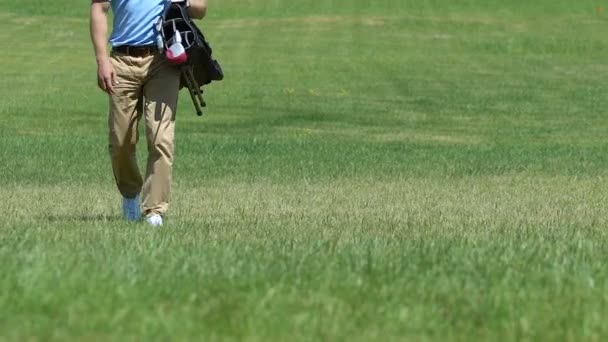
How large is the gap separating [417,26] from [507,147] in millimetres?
27209

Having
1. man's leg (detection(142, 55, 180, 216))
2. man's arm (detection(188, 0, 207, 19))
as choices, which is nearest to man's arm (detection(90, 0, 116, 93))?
man's leg (detection(142, 55, 180, 216))

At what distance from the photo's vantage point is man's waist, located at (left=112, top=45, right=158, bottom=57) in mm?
10109

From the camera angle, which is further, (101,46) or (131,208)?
(131,208)

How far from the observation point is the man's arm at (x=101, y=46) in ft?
32.9

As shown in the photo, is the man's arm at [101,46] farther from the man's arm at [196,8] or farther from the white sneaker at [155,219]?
the white sneaker at [155,219]

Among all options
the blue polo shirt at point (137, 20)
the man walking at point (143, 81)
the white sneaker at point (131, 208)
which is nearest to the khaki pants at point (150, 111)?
the man walking at point (143, 81)

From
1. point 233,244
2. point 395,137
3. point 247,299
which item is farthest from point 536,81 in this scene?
point 247,299

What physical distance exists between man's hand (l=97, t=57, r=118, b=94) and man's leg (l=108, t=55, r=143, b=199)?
7 cm

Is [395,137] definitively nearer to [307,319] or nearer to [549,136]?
[549,136]

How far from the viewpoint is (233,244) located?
7.52 m

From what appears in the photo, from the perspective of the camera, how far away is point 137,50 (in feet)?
33.3

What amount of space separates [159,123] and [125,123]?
31cm

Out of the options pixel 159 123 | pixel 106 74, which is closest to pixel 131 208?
pixel 159 123

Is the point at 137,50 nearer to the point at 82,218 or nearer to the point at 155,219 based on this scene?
the point at 155,219
